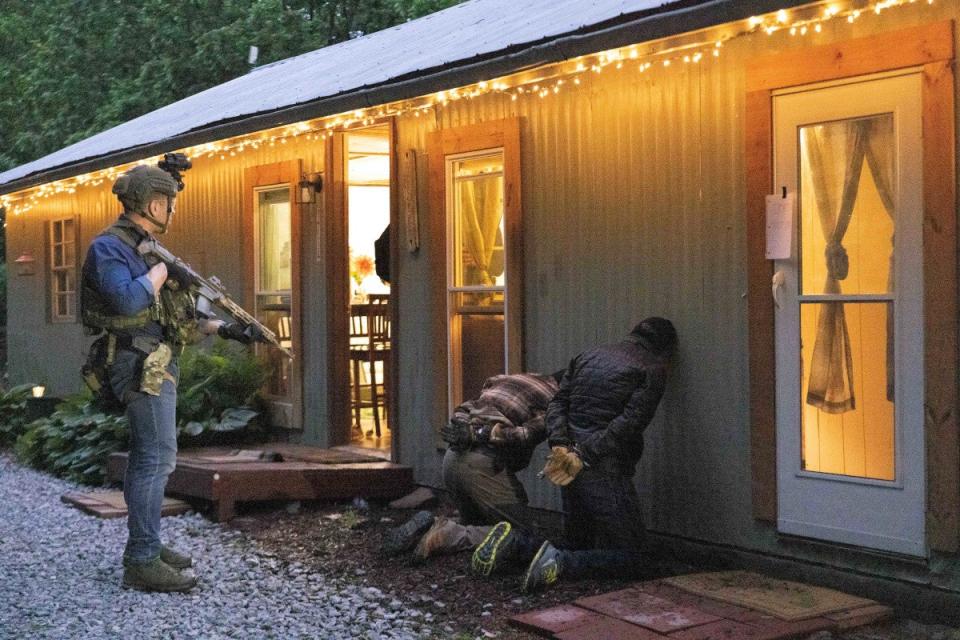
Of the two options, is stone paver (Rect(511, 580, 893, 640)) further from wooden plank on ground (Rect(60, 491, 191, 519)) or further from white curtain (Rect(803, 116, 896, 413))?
wooden plank on ground (Rect(60, 491, 191, 519))

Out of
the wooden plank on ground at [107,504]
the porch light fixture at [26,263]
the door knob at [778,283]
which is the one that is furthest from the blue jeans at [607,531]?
the porch light fixture at [26,263]

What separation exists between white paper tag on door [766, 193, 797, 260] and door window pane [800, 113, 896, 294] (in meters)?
0.07

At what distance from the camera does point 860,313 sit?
5605 millimetres

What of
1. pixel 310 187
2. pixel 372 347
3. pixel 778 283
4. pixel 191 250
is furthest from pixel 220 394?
pixel 778 283

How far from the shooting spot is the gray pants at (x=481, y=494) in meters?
6.62

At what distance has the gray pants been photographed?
6.62m

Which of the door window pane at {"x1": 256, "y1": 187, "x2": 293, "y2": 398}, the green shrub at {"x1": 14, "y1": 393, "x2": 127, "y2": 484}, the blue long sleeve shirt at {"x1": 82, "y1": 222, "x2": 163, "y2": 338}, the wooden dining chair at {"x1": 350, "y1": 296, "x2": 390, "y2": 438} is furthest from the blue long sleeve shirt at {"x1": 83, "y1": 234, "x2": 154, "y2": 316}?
the wooden dining chair at {"x1": 350, "y1": 296, "x2": 390, "y2": 438}

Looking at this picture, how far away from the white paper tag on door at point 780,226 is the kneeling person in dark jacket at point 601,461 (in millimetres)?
723

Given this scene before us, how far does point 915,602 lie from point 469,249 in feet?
12.3

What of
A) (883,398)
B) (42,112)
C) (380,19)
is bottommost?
(883,398)

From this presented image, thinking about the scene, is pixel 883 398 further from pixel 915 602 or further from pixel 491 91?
pixel 491 91

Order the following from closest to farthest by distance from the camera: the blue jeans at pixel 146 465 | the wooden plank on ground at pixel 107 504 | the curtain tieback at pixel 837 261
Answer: the curtain tieback at pixel 837 261 < the blue jeans at pixel 146 465 < the wooden plank on ground at pixel 107 504

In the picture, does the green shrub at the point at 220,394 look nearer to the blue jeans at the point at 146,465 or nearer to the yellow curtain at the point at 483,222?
the yellow curtain at the point at 483,222

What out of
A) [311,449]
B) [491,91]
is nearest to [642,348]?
[491,91]
